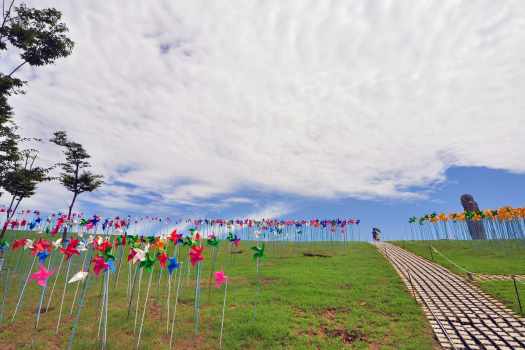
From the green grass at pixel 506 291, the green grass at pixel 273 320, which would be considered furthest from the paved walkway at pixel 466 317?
the green grass at pixel 273 320

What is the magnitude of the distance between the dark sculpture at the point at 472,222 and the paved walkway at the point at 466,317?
98.7 metres

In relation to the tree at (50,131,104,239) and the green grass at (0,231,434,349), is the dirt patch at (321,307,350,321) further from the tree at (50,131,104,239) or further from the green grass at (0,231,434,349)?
the tree at (50,131,104,239)

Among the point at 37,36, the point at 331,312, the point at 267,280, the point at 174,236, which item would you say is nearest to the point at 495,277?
the point at 331,312

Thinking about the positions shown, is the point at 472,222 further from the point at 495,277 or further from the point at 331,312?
the point at 331,312

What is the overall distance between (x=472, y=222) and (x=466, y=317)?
11114cm

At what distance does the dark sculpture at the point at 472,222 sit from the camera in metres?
96.0

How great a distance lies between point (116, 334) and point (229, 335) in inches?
218

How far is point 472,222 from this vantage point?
326 ft

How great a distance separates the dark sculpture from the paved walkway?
9870 cm

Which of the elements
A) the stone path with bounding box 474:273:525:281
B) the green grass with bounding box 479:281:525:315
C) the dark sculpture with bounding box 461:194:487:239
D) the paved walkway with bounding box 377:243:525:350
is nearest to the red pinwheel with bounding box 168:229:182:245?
the paved walkway with bounding box 377:243:525:350

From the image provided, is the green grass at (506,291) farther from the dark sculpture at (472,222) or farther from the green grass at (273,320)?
the dark sculpture at (472,222)

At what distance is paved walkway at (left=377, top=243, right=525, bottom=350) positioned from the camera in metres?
10.7

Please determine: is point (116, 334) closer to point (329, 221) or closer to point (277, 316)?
point (277, 316)

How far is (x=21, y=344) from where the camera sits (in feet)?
39.5
